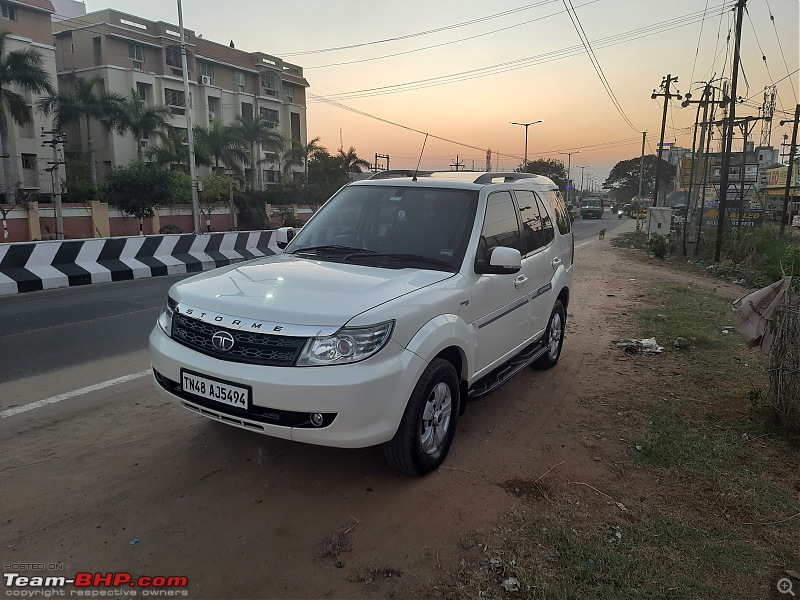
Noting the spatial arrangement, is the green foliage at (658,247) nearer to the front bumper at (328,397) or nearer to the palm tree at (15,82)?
the front bumper at (328,397)

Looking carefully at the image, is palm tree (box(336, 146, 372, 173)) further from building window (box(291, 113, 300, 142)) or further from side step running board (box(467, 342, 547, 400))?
side step running board (box(467, 342, 547, 400))

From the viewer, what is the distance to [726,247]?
729 inches

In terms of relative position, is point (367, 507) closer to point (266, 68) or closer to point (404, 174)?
point (404, 174)

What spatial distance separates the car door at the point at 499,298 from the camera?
13.6 ft

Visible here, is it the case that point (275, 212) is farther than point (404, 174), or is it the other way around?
point (275, 212)

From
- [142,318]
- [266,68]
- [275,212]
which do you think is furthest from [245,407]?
[266,68]

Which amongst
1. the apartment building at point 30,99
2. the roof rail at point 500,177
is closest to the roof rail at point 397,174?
the roof rail at point 500,177

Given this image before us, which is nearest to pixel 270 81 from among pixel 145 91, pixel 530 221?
pixel 145 91

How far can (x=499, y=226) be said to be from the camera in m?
4.61

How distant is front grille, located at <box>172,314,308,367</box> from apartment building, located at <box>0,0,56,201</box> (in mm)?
38348

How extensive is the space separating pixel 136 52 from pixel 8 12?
1078cm

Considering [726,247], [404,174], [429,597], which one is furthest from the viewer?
[726,247]

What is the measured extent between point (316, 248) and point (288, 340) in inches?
60.4

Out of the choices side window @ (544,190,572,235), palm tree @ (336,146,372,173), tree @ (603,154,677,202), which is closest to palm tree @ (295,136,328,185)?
palm tree @ (336,146,372,173)
